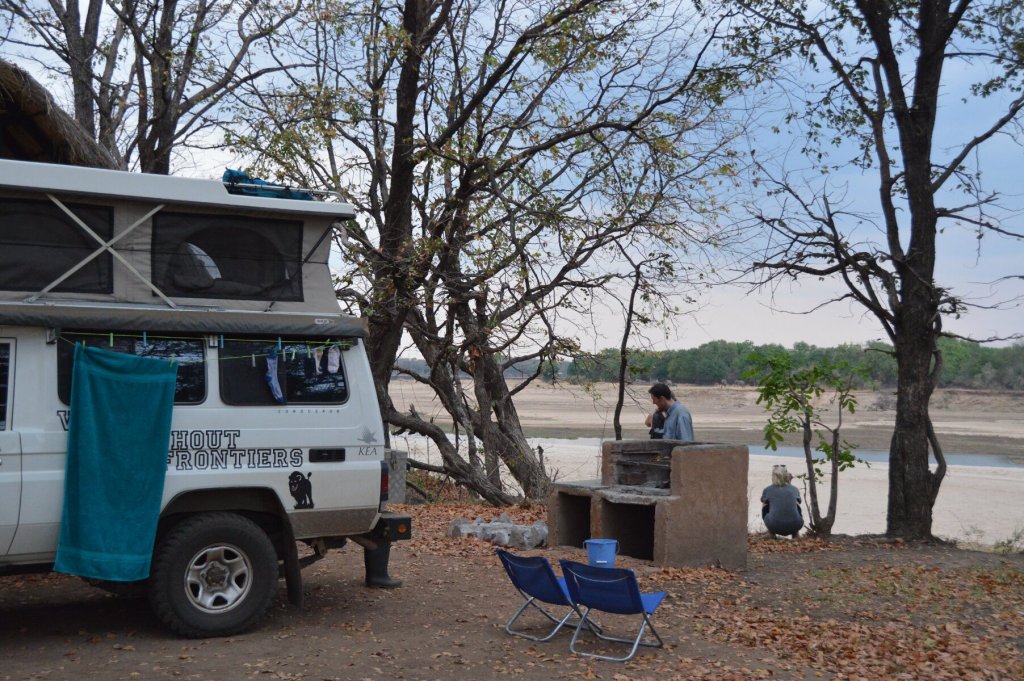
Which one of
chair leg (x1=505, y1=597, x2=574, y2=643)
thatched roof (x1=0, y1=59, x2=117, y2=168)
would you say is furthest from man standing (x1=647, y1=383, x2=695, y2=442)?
thatched roof (x1=0, y1=59, x2=117, y2=168)

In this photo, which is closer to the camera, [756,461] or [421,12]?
[421,12]

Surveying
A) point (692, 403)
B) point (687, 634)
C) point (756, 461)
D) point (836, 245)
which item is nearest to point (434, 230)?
point (836, 245)

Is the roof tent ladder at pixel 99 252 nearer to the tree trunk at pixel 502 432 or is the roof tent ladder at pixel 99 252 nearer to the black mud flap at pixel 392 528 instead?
the black mud flap at pixel 392 528

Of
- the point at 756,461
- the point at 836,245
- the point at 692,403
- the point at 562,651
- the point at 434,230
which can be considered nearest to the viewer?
the point at 562,651

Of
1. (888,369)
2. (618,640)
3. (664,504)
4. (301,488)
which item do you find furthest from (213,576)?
(888,369)

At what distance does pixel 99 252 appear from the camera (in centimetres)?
714

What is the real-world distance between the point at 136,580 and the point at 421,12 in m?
9.06

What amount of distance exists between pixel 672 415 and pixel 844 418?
4095 cm

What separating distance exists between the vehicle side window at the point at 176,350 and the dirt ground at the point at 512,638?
1.72 meters

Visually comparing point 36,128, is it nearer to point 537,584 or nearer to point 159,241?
point 159,241

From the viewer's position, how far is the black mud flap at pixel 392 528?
8.02m

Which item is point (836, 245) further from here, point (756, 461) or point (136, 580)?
point (756, 461)

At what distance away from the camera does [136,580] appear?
6.97 m

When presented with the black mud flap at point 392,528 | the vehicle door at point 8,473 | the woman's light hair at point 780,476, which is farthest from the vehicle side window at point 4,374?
the woman's light hair at point 780,476
